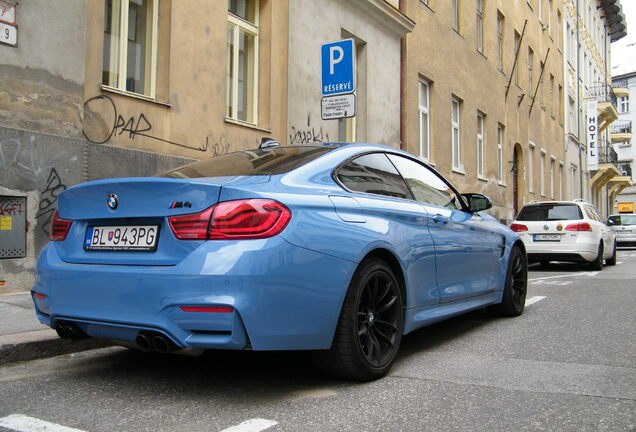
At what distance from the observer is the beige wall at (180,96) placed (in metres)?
7.37

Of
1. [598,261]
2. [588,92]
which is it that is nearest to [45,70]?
[598,261]

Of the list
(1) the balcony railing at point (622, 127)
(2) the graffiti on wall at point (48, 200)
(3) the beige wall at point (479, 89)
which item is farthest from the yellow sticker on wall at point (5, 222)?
(1) the balcony railing at point (622, 127)

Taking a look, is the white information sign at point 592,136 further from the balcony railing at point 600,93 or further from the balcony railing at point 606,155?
the balcony railing at point 606,155

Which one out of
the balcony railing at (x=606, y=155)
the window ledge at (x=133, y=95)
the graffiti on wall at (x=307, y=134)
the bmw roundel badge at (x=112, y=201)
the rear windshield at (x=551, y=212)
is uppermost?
the balcony railing at (x=606, y=155)

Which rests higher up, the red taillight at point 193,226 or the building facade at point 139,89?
the building facade at point 139,89

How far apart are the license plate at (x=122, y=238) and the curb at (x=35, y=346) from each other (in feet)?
3.04

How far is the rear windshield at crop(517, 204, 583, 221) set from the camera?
12.2m

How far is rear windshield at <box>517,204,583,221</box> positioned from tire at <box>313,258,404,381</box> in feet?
30.5

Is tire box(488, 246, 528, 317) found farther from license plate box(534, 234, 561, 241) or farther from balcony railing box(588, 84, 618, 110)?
balcony railing box(588, 84, 618, 110)

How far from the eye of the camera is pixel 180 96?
8.45 meters

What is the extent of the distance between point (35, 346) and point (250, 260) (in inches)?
84.0

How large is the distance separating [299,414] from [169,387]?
877 millimetres

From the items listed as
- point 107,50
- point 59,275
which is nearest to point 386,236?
point 59,275

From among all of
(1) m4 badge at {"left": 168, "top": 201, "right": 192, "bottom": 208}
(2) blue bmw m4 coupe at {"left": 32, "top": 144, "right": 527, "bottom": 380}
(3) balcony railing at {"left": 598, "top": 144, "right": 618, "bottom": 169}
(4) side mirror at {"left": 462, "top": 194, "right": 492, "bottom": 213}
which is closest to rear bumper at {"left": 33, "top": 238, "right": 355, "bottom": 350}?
(2) blue bmw m4 coupe at {"left": 32, "top": 144, "right": 527, "bottom": 380}
